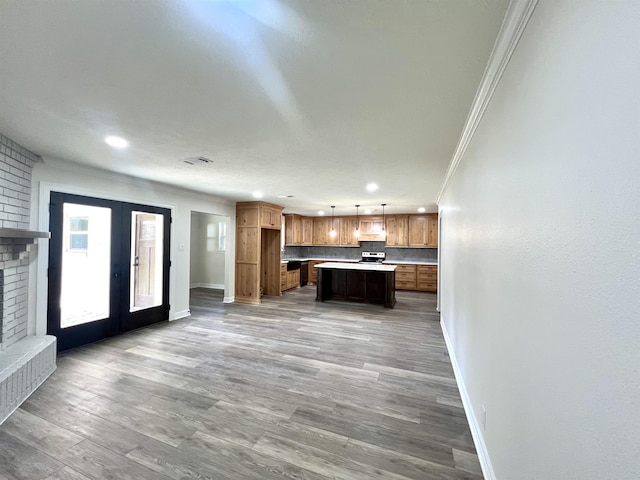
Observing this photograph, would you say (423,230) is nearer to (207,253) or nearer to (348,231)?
(348,231)

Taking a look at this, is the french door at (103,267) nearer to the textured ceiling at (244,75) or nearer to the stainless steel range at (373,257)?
the textured ceiling at (244,75)

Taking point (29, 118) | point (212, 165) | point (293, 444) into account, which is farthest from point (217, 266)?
point (293, 444)

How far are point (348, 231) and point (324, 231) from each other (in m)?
0.88

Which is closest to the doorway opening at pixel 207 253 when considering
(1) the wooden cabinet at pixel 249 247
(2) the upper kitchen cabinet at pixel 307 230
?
(1) the wooden cabinet at pixel 249 247

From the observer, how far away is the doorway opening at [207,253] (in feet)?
27.1

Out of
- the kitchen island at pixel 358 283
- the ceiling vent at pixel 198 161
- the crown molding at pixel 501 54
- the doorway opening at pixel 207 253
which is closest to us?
the crown molding at pixel 501 54

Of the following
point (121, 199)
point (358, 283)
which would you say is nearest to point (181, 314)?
point (121, 199)

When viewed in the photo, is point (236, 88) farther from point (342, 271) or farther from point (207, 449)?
point (342, 271)

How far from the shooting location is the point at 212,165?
339cm

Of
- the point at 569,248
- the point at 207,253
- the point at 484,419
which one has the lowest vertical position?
the point at 484,419

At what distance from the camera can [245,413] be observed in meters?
2.31

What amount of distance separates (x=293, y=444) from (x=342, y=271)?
4.94 meters

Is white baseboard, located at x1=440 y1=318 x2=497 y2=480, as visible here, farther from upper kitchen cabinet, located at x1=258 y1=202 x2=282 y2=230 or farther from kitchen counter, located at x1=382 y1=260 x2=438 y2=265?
kitchen counter, located at x1=382 y1=260 x2=438 y2=265

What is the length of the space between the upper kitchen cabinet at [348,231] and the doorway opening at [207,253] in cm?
379
